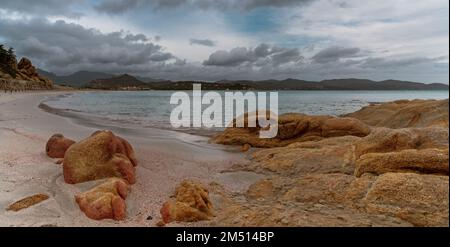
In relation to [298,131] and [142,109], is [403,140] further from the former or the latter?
[142,109]

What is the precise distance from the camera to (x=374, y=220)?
572 centimetres

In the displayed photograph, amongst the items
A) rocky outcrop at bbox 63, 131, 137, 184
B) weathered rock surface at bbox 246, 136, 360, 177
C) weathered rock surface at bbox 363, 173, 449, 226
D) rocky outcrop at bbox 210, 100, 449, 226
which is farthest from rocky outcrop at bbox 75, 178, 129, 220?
weathered rock surface at bbox 246, 136, 360, 177

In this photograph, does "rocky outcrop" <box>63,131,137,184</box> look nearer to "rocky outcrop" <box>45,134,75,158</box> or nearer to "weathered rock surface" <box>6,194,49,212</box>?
"weathered rock surface" <box>6,194,49,212</box>

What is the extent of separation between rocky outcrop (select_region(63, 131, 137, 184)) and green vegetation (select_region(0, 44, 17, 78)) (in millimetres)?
111932

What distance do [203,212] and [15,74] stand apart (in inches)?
4764

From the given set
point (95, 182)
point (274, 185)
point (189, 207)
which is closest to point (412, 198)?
point (274, 185)

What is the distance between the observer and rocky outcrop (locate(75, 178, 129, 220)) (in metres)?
6.47

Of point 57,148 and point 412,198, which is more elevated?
point 57,148

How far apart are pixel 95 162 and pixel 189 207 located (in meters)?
3.28

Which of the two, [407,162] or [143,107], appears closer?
[407,162]

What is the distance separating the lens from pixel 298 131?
16641mm
